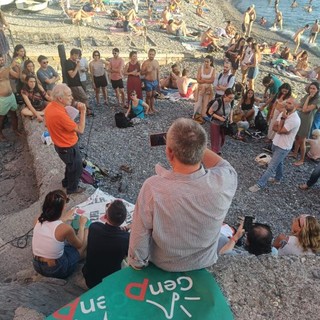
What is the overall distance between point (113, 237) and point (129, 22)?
56.3ft

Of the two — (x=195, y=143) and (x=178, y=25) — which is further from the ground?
(x=195, y=143)

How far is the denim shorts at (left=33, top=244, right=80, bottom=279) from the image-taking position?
3744mm

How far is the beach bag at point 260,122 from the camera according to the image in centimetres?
917

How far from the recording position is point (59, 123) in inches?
186

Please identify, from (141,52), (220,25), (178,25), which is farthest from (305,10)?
(141,52)

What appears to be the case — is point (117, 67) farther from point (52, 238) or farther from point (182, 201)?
point (182, 201)

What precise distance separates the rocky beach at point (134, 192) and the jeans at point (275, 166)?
0.80ft

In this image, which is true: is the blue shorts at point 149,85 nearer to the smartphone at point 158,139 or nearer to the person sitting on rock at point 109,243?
the person sitting on rock at point 109,243

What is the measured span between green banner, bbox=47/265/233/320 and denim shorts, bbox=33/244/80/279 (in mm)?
1120

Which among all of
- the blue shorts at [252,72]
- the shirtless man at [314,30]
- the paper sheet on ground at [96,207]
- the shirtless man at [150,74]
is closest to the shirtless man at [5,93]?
the shirtless man at [150,74]

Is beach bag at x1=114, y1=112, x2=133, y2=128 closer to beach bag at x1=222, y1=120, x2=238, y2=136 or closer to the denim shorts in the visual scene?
beach bag at x1=222, y1=120, x2=238, y2=136

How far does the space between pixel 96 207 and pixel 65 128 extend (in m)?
1.30

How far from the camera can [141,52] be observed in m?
15.3

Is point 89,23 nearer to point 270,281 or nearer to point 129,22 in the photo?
point 129,22
